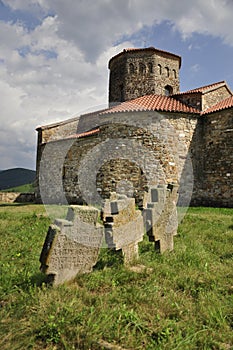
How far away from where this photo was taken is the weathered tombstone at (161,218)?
421 centimetres

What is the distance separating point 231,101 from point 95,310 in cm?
1220

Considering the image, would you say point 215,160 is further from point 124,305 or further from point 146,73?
point 124,305

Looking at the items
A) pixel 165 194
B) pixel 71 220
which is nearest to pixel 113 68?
pixel 165 194

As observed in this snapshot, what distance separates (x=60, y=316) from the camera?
2.24m

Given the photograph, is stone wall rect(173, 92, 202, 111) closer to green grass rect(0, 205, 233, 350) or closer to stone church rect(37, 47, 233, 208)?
stone church rect(37, 47, 233, 208)

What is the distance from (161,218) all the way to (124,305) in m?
2.19

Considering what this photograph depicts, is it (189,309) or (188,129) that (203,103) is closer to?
(188,129)

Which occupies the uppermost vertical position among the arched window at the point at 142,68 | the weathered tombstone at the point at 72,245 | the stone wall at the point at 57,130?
the arched window at the point at 142,68

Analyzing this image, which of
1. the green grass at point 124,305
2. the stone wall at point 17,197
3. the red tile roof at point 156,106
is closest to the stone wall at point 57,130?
the stone wall at point 17,197

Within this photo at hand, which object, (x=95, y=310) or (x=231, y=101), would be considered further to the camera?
(x=231, y=101)

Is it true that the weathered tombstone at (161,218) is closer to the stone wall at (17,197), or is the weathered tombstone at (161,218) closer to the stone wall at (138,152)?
the stone wall at (138,152)

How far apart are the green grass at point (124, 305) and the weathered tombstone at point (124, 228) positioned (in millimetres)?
200

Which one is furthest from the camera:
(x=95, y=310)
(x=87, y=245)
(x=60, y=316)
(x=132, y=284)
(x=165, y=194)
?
(x=165, y=194)

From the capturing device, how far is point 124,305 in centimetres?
245
